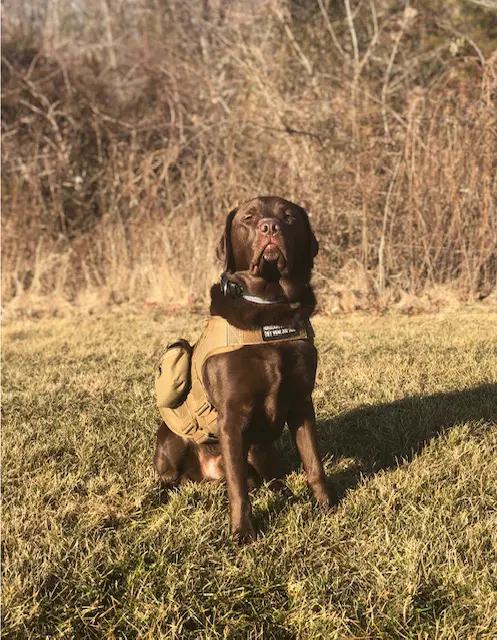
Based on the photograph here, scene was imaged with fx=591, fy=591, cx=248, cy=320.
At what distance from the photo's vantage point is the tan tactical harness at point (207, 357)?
2217mm

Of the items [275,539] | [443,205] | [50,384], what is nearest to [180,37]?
[443,205]

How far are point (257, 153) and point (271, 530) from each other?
652 centimetres

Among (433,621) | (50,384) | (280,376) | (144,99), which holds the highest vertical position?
(144,99)

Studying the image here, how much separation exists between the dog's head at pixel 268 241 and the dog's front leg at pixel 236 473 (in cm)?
61

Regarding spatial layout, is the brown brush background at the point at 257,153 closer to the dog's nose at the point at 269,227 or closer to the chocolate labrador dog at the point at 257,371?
the chocolate labrador dog at the point at 257,371

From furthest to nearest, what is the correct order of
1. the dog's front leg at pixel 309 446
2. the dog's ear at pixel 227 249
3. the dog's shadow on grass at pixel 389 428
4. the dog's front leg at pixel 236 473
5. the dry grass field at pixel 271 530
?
the dog's shadow on grass at pixel 389 428
the dog's ear at pixel 227 249
the dog's front leg at pixel 309 446
the dog's front leg at pixel 236 473
the dry grass field at pixel 271 530

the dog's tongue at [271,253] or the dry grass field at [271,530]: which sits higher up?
the dog's tongue at [271,253]

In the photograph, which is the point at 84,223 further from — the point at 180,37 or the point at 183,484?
the point at 183,484

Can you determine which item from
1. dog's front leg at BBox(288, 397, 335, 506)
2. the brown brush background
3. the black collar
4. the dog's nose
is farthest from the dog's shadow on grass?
the brown brush background

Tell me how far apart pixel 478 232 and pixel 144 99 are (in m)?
7.11

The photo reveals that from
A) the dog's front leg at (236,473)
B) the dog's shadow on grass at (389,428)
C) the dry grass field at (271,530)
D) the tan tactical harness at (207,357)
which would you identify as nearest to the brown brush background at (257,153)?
the dry grass field at (271,530)

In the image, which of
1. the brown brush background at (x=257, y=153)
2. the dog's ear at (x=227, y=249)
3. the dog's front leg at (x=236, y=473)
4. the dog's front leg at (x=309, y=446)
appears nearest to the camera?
the dog's front leg at (x=236, y=473)

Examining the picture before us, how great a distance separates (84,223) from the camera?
9.91 metres

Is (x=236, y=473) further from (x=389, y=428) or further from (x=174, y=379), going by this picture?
(x=389, y=428)
